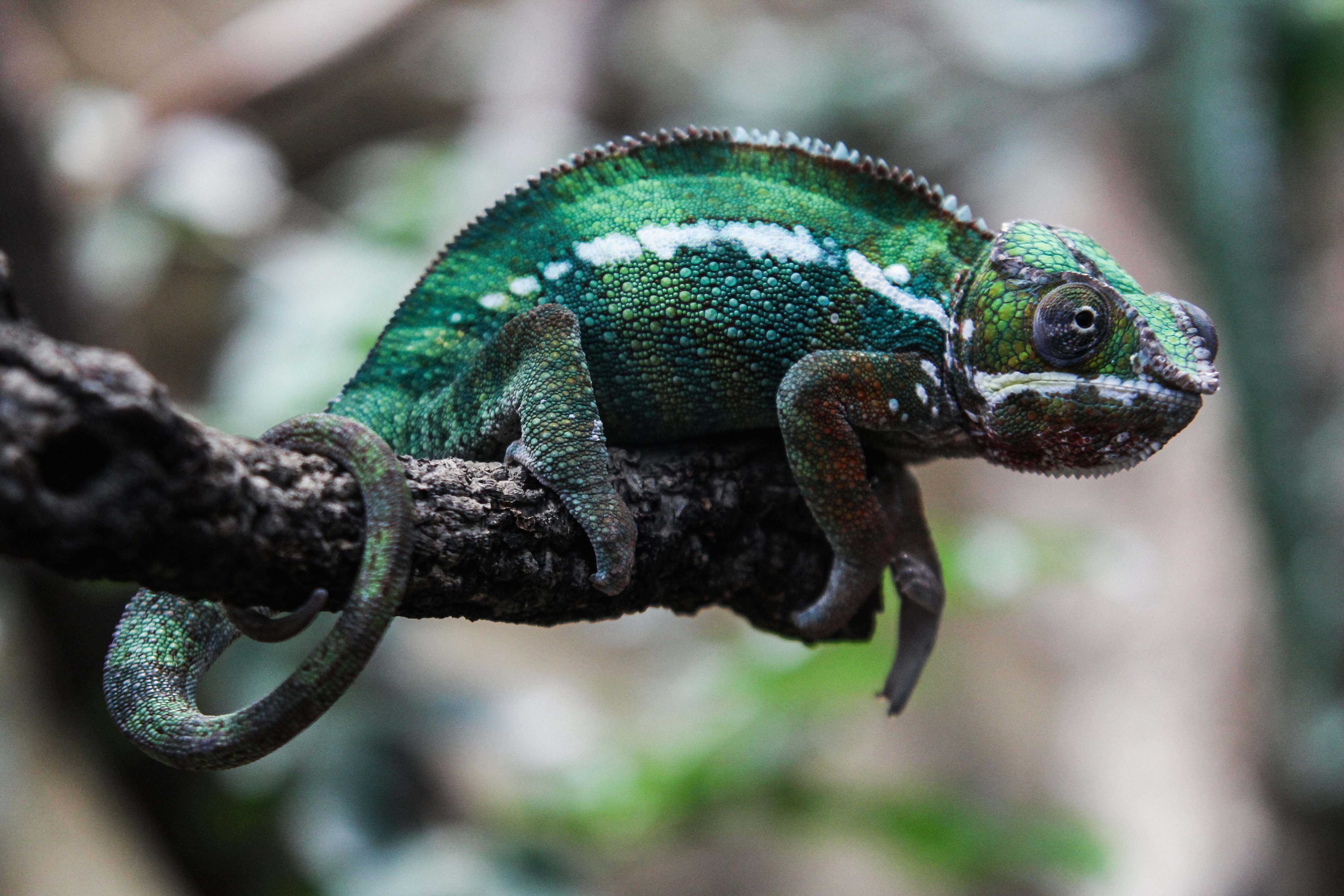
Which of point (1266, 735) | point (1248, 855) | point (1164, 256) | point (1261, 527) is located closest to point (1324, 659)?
point (1261, 527)

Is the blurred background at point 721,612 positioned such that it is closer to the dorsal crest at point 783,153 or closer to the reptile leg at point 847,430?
the reptile leg at point 847,430

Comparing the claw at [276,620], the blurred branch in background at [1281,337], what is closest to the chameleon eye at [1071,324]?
the claw at [276,620]

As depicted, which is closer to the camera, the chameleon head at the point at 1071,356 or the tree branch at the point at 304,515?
the tree branch at the point at 304,515

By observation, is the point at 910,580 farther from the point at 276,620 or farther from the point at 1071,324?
the point at 276,620

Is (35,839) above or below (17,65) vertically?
below

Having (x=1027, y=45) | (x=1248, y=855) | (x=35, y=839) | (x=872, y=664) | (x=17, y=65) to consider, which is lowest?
(x=35, y=839)

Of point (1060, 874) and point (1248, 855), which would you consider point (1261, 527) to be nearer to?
point (1060, 874)
